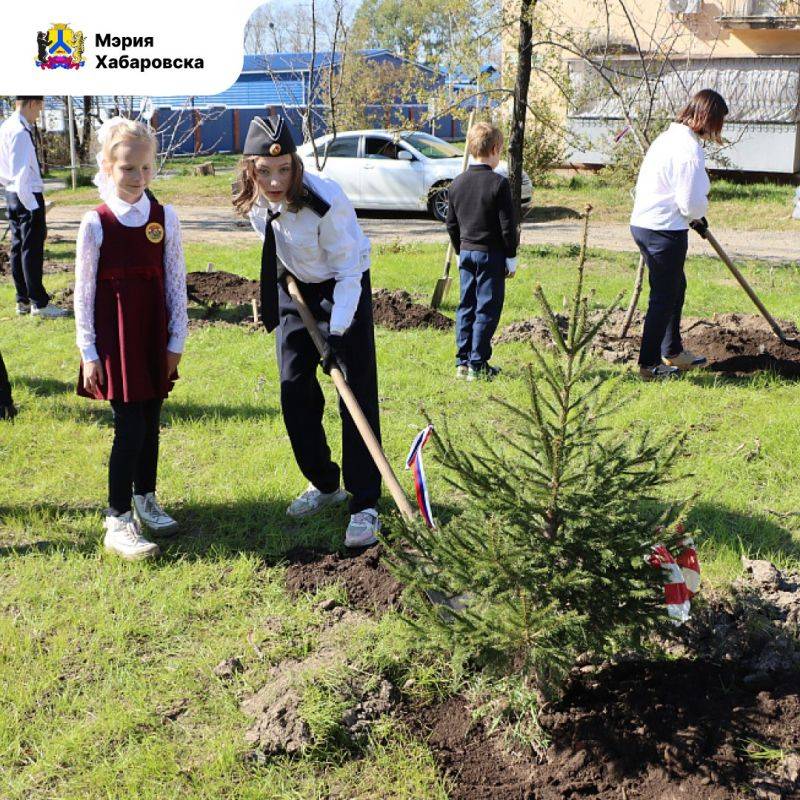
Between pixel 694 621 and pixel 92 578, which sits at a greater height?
pixel 694 621

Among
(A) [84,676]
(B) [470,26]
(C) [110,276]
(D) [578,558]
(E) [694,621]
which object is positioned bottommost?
(A) [84,676]

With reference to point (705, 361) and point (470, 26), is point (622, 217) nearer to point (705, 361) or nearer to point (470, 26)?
point (470, 26)

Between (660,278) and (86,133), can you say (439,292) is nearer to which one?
(660,278)

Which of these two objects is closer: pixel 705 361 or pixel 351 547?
pixel 351 547

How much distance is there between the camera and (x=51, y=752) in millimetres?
2881

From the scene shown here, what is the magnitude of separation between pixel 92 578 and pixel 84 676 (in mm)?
738

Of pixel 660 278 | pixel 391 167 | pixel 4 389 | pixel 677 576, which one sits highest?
pixel 391 167

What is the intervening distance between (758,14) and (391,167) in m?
9.68

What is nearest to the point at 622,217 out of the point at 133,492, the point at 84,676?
the point at 133,492

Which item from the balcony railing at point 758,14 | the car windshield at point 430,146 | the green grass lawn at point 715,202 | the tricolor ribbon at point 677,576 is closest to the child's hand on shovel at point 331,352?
the tricolor ribbon at point 677,576

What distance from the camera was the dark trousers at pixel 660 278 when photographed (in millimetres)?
6270

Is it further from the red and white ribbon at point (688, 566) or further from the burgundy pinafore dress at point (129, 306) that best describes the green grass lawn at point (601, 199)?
the red and white ribbon at point (688, 566)

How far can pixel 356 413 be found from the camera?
142 inches

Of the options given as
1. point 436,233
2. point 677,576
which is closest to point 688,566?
point 677,576
